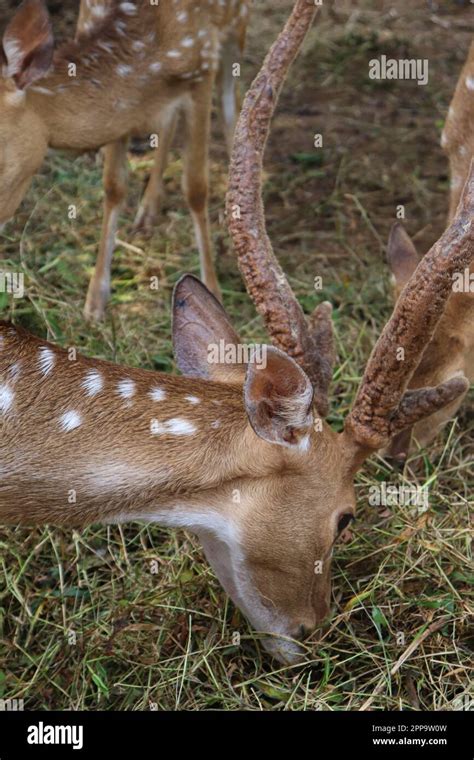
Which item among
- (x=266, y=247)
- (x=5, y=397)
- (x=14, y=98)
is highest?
(x=14, y=98)

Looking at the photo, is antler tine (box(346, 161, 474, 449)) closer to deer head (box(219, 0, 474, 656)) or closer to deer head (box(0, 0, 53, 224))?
deer head (box(219, 0, 474, 656))

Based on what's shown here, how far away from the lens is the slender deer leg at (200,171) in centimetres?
555

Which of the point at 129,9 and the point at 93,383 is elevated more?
the point at 129,9

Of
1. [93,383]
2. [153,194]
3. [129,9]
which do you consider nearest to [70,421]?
[93,383]

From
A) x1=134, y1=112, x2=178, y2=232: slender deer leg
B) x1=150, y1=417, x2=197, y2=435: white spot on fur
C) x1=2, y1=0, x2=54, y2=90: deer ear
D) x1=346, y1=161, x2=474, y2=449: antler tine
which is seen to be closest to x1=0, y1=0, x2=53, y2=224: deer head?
x1=2, y1=0, x2=54, y2=90: deer ear

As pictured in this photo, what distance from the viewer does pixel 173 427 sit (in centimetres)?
324

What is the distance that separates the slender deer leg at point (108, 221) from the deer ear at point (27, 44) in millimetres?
854

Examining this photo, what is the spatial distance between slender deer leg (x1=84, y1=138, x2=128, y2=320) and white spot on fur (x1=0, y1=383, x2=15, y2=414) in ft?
7.51

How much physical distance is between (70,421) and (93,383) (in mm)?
140

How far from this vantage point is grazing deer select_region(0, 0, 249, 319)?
475 cm

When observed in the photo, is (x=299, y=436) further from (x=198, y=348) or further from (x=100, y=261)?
(x=100, y=261)

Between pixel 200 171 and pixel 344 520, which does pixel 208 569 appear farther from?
pixel 200 171

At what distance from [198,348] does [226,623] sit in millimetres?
967

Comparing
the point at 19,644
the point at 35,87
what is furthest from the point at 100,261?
the point at 19,644
